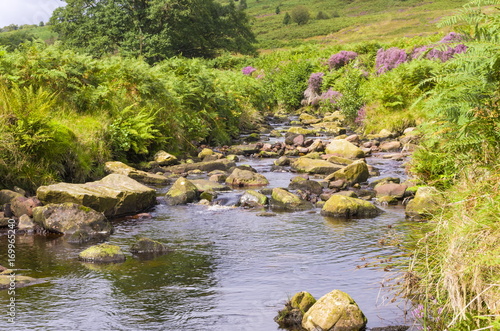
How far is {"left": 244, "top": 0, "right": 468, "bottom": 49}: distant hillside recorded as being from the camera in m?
69.6

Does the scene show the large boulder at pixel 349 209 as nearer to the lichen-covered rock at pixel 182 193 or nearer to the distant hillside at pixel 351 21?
the lichen-covered rock at pixel 182 193

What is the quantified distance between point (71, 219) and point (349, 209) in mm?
5083

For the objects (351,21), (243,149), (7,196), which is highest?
(351,21)

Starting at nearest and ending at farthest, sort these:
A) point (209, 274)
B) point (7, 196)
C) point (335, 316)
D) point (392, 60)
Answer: point (335, 316) → point (209, 274) → point (7, 196) → point (392, 60)

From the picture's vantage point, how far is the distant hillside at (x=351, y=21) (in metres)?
69.6

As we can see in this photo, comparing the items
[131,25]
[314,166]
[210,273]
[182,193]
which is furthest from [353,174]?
[131,25]

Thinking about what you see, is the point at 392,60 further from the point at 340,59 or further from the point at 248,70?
the point at 248,70

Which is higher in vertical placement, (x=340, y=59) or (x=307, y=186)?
(x=340, y=59)

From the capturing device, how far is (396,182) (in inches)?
507

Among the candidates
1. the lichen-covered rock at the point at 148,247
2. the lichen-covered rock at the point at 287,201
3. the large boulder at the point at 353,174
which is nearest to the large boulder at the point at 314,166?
the large boulder at the point at 353,174

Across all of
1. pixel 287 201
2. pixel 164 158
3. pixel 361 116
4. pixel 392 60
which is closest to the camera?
pixel 287 201

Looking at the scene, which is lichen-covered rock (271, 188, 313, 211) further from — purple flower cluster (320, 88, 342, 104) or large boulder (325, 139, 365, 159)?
purple flower cluster (320, 88, 342, 104)

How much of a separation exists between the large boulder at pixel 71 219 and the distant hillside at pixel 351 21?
2163 inches

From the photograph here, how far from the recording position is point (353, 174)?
13148 mm
